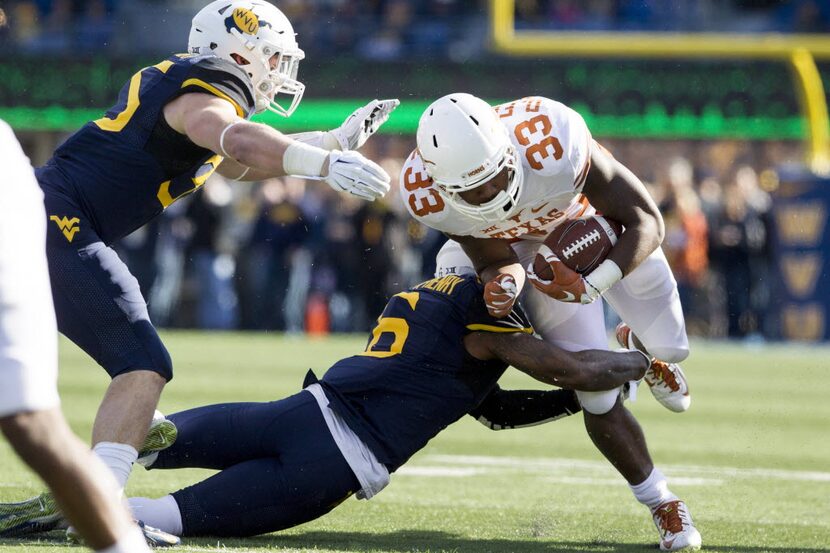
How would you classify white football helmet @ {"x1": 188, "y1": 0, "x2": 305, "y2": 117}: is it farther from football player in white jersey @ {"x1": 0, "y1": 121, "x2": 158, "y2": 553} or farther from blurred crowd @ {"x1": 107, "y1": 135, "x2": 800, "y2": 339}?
blurred crowd @ {"x1": 107, "y1": 135, "x2": 800, "y2": 339}

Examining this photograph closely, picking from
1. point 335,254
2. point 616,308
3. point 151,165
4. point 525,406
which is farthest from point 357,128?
point 335,254

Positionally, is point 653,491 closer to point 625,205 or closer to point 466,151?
point 625,205

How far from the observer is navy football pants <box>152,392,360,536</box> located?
12.7 ft

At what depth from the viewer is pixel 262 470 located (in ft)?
12.8

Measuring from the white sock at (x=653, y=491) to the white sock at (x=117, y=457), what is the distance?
1535 mm

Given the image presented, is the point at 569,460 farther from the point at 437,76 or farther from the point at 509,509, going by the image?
the point at 437,76

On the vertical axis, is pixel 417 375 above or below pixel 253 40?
below

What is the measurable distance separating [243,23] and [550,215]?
3.83ft

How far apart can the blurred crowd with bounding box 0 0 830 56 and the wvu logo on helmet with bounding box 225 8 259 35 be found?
38.3 ft

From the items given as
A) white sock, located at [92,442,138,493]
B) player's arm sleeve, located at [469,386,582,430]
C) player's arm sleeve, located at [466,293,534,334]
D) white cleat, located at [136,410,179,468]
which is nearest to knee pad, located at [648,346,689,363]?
player's arm sleeve, located at [469,386,582,430]

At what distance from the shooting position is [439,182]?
13.6ft

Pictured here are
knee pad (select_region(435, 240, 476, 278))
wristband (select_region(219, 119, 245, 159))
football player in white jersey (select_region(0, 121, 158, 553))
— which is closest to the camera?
football player in white jersey (select_region(0, 121, 158, 553))

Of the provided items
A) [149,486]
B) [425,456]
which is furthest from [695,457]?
[149,486]

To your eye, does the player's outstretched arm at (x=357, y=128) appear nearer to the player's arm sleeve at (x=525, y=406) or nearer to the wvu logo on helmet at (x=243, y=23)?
the wvu logo on helmet at (x=243, y=23)
